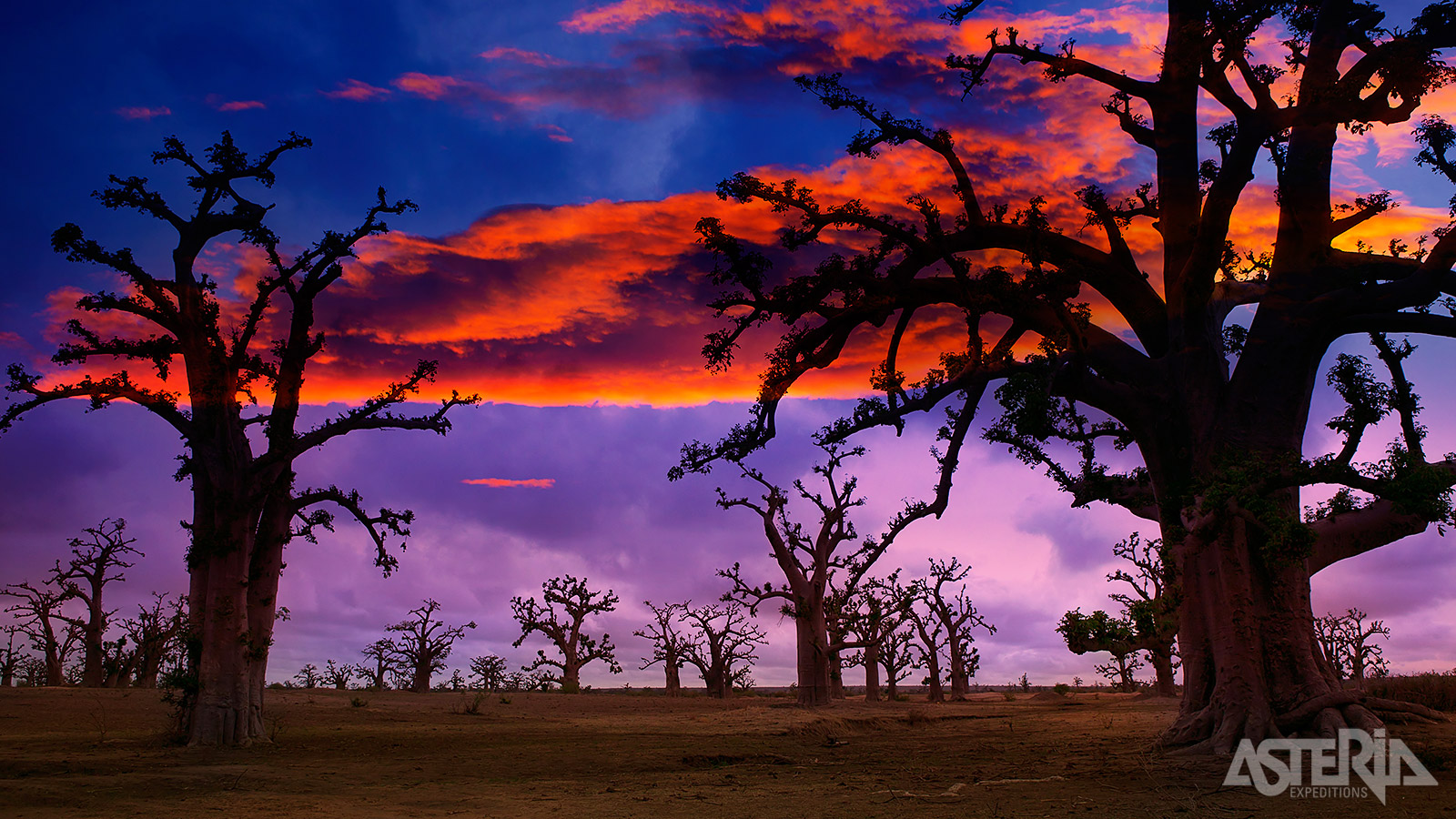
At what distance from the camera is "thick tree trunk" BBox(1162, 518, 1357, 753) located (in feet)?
42.2

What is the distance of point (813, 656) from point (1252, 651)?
20517 mm

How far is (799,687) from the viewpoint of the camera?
32281mm

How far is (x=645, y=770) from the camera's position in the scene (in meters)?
13.1

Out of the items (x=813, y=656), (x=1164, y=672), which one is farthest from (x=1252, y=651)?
(x=1164, y=672)

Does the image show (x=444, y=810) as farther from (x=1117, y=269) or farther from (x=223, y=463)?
(x=1117, y=269)

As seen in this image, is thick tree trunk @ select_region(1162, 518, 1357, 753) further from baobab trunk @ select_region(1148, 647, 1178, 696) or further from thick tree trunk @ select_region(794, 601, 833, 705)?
baobab trunk @ select_region(1148, 647, 1178, 696)

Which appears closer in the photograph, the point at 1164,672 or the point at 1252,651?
the point at 1252,651

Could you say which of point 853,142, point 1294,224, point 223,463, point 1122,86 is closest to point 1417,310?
point 1294,224

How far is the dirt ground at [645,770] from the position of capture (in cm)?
929

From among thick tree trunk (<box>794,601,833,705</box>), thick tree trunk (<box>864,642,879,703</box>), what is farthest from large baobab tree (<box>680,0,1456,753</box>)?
thick tree trunk (<box>864,642,879,703</box>)

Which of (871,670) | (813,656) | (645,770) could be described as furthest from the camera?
(871,670)

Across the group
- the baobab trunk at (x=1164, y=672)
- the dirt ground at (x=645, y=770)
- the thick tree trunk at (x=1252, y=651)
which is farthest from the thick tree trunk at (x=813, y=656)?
the thick tree trunk at (x=1252, y=651)

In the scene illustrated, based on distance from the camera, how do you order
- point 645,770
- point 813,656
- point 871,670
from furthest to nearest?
point 871,670
point 813,656
point 645,770

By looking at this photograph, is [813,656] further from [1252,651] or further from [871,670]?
[1252,651]
